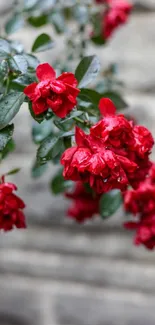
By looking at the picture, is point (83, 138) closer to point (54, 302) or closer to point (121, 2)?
point (121, 2)

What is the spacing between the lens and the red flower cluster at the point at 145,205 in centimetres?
82

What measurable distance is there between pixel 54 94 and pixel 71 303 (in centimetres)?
105

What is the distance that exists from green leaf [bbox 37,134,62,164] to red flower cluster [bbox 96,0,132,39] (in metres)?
0.54

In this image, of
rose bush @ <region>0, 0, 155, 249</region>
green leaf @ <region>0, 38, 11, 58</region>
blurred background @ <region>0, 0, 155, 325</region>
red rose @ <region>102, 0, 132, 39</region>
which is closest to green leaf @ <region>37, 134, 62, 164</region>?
rose bush @ <region>0, 0, 155, 249</region>

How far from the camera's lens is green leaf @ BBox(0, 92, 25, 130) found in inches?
24.5

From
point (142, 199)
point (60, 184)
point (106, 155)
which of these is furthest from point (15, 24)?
point (106, 155)

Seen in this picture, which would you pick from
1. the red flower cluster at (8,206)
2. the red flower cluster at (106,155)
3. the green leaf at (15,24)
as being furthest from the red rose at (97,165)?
the green leaf at (15,24)

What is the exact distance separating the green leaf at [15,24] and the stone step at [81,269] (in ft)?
2.35

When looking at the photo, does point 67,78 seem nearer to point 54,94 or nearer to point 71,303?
point 54,94

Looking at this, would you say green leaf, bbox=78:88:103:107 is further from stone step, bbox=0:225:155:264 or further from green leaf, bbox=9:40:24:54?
stone step, bbox=0:225:155:264

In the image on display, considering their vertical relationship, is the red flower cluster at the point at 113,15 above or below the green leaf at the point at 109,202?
above

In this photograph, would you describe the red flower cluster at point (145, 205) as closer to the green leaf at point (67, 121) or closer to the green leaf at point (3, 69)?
the green leaf at point (67, 121)

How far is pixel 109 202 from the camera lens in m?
0.88

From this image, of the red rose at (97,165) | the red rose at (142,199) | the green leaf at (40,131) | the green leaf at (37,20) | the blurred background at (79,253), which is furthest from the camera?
the blurred background at (79,253)
